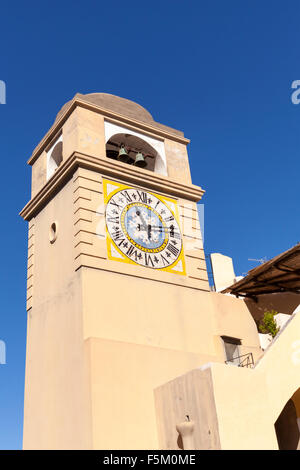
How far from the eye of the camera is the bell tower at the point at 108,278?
53.1 ft

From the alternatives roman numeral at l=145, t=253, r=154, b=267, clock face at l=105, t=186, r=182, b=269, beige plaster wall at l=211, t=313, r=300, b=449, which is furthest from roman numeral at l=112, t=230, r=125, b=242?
beige plaster wall at l=211, t=313, r=300, b=449

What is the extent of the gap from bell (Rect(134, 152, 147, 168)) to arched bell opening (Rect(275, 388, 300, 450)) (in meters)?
9.79

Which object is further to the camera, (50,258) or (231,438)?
(50,258)

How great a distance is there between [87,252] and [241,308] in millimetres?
6560

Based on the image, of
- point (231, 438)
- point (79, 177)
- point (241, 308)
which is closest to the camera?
point (231, 438)

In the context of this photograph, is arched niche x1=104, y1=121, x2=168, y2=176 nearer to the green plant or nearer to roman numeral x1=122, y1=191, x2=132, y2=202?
roman numeral x1=122, y1=191, x2=132, y2=202

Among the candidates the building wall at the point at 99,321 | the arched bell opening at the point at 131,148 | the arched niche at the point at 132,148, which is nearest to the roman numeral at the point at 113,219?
the building wall at the point at 99,321

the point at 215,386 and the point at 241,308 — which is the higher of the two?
the point at 241,308

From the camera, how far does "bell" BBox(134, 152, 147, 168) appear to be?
71.3ft

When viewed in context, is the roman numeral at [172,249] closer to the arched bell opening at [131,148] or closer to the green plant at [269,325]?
the arched bell opening at [131,148]
